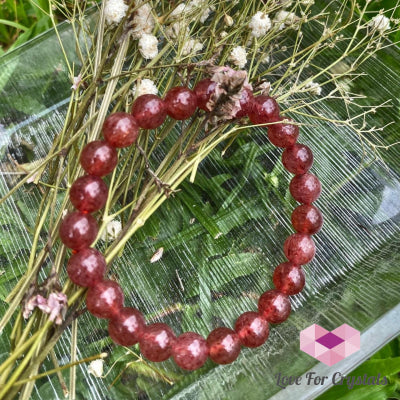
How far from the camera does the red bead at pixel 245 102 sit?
59cm

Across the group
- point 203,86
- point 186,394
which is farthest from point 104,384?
point 203,86

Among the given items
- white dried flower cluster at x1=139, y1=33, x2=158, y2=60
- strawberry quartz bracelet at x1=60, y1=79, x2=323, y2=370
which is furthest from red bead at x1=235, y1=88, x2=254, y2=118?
white dried flower cluster at x1=139, y1=33, x2=158, y2=60

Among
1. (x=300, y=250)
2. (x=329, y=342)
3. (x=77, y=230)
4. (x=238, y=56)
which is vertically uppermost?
(x=238, y=56)

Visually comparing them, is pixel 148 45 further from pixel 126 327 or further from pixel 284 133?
pixel 126 327

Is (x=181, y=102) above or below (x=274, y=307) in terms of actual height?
above

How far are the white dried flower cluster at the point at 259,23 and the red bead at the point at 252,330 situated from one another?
0.33m

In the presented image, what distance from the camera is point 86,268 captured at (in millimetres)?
509

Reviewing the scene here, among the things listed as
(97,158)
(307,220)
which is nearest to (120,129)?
(97,158)

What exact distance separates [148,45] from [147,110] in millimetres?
80

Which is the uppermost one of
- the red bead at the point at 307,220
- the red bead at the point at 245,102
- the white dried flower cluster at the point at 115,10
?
the white dried flower cluster at the point at 115,10

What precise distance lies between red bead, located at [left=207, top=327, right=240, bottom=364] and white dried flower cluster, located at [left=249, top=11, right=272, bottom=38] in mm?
350

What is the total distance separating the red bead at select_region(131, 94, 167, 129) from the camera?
55cm

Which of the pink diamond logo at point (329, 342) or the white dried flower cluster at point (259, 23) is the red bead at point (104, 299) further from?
the white dried flower cluster at point (259, 23)

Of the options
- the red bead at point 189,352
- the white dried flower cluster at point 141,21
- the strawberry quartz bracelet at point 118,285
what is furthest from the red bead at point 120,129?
the red bead at point 189,352
